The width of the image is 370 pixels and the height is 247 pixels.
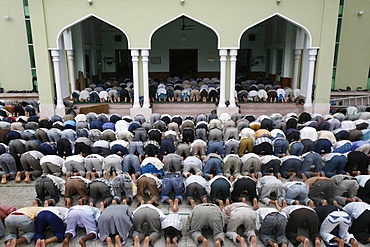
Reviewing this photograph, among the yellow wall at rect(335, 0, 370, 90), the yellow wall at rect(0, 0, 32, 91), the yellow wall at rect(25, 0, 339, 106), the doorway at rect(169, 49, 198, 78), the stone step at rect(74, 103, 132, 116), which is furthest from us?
the doorway at rect(169, 49, 198, 78)

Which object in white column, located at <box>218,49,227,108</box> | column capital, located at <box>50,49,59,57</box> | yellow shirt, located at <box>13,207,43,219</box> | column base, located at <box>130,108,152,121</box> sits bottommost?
yellow shirt, located at <box>13,207,43,219</box>

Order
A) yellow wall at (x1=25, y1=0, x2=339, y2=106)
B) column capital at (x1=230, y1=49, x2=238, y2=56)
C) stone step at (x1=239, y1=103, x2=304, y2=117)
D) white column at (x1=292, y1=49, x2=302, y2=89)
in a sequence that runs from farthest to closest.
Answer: white column at (x1=292, y1=49, x2=302, y2=89) < stone step at (x1=239, y1=103, x2=304, y2=117) < column capital at (x1=230, y1=49, x2=238, y2=56) < yellow wall at (x1=25, y1=0, x2=339, y2=106)

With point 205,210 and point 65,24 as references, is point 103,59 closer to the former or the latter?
point 65,24

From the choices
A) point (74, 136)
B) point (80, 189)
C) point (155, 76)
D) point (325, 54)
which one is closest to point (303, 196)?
point (80, 189)

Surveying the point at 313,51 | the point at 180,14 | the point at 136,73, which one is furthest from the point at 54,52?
the point at 313,51

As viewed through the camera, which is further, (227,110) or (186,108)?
(186,108)

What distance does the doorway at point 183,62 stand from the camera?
21953 millimetres

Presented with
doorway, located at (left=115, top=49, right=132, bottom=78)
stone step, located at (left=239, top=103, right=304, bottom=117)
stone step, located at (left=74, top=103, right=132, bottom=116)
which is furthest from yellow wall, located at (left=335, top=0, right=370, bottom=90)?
doorway, located at (left=115, top=49, right=132, bottom=78)

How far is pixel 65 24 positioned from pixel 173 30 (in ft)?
32.7

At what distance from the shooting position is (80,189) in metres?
6.52

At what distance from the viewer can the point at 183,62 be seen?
72.8 ft

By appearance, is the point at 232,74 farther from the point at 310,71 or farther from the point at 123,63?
the point at 123,63

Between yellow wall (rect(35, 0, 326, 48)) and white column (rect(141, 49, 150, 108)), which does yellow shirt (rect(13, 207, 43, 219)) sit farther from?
yellow wall (rect(35, 0, 326, 48))

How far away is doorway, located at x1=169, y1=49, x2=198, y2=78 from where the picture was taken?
72.0 ft
